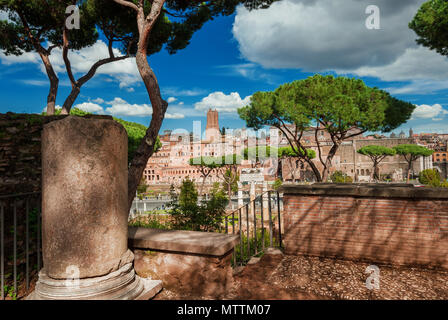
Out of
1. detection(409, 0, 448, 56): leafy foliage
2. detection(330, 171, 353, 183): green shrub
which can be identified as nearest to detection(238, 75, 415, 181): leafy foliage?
detection(409, 0, 448, 56): leafy foliage

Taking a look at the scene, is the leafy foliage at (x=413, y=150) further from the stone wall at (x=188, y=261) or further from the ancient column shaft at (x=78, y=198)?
the ancient column shaft at (x=78, y=198)

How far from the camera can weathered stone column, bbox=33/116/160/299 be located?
206 cm

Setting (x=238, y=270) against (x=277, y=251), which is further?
(x=277, y=251)

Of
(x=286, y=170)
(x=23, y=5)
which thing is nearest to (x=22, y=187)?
(x=23, y=5)

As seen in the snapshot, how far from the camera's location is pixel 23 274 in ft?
9.84

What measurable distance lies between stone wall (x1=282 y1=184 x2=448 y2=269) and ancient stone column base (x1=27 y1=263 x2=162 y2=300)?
2.55 m

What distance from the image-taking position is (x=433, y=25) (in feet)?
25.7

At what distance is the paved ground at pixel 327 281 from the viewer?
278cm

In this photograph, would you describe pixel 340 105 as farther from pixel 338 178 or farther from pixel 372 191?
pixel 338 178

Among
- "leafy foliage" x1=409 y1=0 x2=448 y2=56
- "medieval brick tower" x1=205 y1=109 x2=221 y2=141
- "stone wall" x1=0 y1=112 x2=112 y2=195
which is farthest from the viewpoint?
"medieval brick tower" x1=205 y1=109 x2=221 y2=141

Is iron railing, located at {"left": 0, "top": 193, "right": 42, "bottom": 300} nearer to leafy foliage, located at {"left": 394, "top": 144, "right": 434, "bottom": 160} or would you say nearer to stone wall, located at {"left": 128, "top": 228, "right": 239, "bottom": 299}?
stone wall, located at {"left": 128, "top": 228, "right": 239, "bottom": 299}

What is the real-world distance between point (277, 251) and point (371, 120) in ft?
37.8

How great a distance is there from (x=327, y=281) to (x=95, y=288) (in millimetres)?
2489
